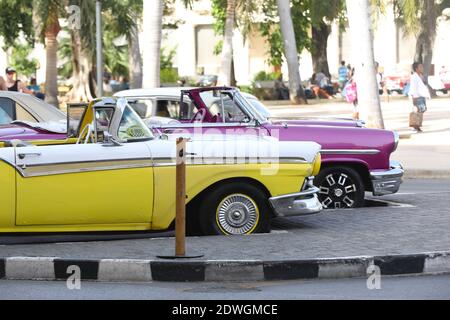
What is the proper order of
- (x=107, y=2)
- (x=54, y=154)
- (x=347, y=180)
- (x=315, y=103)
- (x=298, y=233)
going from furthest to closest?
(x=315, y=103) < (x=107, y=2) < (x=347, y=180) < (x=298, y=233) < (x=54, y=154)

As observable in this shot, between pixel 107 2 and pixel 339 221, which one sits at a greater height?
pixel 107 2

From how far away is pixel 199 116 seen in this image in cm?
1384

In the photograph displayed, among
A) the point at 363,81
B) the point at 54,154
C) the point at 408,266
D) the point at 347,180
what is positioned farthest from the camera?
the point at 363,81

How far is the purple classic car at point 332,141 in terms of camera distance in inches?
521

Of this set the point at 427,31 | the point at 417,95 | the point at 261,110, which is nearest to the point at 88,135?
the point at 261,110

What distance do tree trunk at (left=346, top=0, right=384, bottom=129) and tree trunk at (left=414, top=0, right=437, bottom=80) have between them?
23666 mm

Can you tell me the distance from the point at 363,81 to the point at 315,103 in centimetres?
2330

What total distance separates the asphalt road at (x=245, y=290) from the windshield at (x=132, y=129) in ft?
6.78

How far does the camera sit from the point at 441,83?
196ft

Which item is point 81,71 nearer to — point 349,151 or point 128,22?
point 128,22

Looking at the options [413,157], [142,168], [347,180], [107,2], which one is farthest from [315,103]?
[142,168]

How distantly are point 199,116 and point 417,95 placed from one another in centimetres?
1589

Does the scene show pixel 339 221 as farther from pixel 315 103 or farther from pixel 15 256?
pixel 315 103
